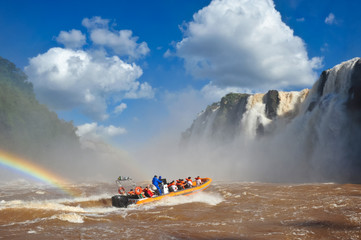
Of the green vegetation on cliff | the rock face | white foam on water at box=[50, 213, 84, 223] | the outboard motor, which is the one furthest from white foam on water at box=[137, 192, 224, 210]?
the green vegetation on cliff

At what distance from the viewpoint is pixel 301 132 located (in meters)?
24.9

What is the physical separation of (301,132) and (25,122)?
118ft

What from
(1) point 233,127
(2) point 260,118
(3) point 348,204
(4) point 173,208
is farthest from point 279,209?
(1) point 233,127

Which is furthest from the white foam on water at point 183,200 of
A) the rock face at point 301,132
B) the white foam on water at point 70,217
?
the rock face at point 301,132

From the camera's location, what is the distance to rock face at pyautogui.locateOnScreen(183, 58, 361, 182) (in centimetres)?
2080

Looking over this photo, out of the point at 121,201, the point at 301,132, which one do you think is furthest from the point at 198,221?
the point at 301,132

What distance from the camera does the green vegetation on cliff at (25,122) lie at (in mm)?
36531

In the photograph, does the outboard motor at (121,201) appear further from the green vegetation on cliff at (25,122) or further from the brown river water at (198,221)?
the green vegetation on cliff at (25,122)

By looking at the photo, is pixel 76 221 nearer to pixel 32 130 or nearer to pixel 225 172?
pixel 225 172

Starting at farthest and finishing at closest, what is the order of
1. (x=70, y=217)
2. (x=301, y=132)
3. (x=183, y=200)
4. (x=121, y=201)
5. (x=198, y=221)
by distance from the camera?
(x=301, y=132) < (x=183, y=200) < (x=121, y=201) < (x=70, y=217) < (x=198, y=221)

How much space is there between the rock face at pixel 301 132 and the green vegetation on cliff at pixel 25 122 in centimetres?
2549

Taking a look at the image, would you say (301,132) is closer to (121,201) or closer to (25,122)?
(121,201)

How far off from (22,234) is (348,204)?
1120cm

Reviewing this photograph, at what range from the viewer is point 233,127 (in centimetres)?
3991
